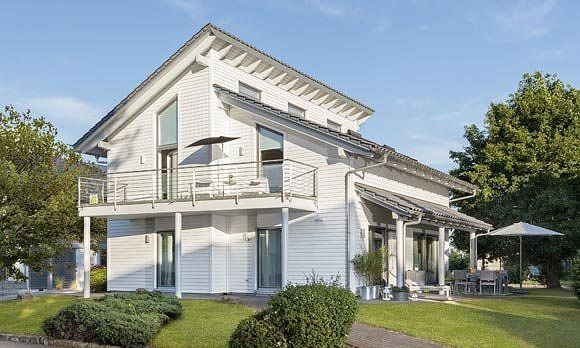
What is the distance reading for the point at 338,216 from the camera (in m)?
19.9

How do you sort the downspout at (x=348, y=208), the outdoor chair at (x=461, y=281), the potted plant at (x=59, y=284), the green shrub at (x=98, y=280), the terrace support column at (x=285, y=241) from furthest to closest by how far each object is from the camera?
1. the potted plant at (x=59, y=284)
2. the green shrub at (x=98, y=280)
3. the outdoor chair at (x=461, y=281)
4. the downspout at (x=348, y=208)
5. the terrace support column at (x=285, y=241)

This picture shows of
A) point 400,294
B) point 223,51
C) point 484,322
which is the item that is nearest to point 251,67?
point 223,51

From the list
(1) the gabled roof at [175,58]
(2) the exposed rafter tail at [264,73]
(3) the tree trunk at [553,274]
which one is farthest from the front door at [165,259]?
(3) the tree trunk at [553,274]

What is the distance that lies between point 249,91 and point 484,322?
39.8 ft

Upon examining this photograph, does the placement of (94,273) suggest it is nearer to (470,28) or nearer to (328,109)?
(328,109)

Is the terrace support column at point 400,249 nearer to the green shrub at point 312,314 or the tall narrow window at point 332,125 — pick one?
the green shrub at point 312,314

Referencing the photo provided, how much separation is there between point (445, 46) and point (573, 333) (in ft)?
27.6

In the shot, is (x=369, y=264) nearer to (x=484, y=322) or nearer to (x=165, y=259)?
(x=484, y=322)

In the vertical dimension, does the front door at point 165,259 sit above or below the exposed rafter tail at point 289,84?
below

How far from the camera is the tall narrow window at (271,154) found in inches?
816

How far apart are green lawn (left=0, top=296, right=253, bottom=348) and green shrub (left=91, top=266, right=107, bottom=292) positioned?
510 cm

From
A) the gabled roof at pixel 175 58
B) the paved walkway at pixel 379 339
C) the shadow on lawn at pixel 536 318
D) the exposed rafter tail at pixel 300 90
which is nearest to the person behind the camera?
the paved walkway at pixel 379 339

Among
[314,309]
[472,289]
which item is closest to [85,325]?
[314,309]

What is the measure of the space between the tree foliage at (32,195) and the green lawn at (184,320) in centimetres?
179
